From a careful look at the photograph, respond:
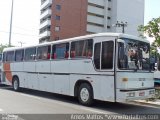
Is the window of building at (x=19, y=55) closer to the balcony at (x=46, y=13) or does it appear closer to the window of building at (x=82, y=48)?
the window of building at (x=82, y=48)

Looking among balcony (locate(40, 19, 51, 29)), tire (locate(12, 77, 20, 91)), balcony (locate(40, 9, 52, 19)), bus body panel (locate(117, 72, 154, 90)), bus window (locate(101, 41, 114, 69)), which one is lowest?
tire (locate(12, 77, 20, 91))

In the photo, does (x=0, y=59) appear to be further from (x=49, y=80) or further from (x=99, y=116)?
(x=99, y=116)

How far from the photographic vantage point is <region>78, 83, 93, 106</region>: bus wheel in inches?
536

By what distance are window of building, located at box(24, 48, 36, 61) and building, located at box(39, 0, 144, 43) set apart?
5483cm

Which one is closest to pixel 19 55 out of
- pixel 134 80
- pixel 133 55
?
pixel 133 55

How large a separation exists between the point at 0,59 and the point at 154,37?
11.4m

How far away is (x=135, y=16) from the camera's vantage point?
8869cm

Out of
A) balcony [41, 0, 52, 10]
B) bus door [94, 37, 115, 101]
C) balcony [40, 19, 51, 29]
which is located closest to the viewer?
bus door [94, 37, 115, 101]

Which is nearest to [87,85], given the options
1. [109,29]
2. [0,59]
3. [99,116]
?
[99,116]

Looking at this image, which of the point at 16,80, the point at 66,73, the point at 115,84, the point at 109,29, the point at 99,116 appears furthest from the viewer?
the point at 109,29

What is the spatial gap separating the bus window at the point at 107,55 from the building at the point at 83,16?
202ft

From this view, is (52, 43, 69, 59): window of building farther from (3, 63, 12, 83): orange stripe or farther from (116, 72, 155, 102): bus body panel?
(3, 63, 12, 83): orange stripe

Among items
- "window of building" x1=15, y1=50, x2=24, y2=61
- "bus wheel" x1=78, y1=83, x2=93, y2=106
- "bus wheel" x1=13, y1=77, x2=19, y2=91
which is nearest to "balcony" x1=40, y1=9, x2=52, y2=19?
"window of building" x1=15, y1=50, x2=24, y2=61

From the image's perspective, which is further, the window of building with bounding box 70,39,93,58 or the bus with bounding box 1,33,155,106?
the window of building with bounding box 70,39,93,58
